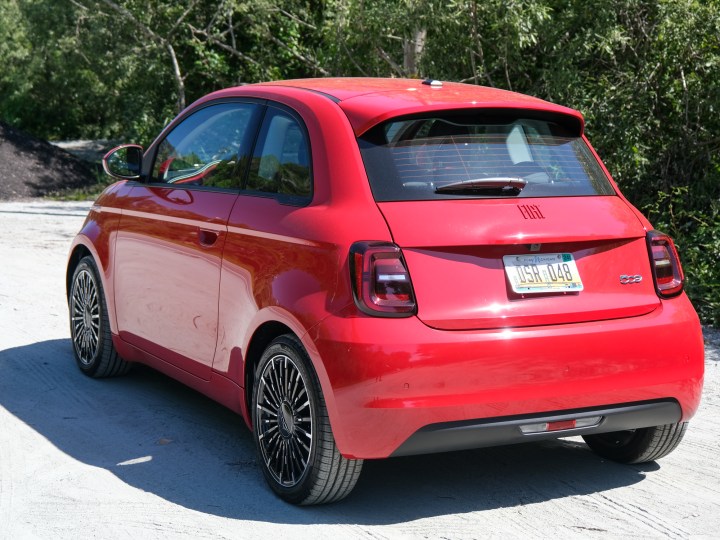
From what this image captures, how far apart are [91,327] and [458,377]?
3.45 meters

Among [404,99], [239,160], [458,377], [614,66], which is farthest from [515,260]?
[614,66]

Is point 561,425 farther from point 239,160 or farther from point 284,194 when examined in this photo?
point 239,160

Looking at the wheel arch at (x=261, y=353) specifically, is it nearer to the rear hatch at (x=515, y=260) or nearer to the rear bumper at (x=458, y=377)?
the rear bumper at (x=458, y=377)

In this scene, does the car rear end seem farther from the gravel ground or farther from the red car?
the gravel ground

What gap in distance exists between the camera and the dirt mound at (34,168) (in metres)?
23.8

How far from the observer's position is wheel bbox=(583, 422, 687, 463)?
519cm

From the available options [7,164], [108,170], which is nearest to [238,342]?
[108,170]

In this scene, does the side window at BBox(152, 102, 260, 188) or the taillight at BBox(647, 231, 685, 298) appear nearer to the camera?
the taillight at BBox(647, 231, 685, 298)

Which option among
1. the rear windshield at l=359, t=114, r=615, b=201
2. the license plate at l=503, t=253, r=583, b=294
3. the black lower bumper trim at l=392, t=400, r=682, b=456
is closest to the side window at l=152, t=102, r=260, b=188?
the rear windshield at l=359, t=114, r=615, b=201

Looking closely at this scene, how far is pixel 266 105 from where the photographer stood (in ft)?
17.9

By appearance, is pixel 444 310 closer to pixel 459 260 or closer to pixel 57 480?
pixel 459 260

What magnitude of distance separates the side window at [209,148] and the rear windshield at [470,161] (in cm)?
98

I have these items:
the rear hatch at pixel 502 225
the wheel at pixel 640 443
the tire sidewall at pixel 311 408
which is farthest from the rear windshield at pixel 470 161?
the wheel at pixel 640 443

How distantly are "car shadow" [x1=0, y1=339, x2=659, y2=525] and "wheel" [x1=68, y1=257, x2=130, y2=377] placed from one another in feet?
0.67
